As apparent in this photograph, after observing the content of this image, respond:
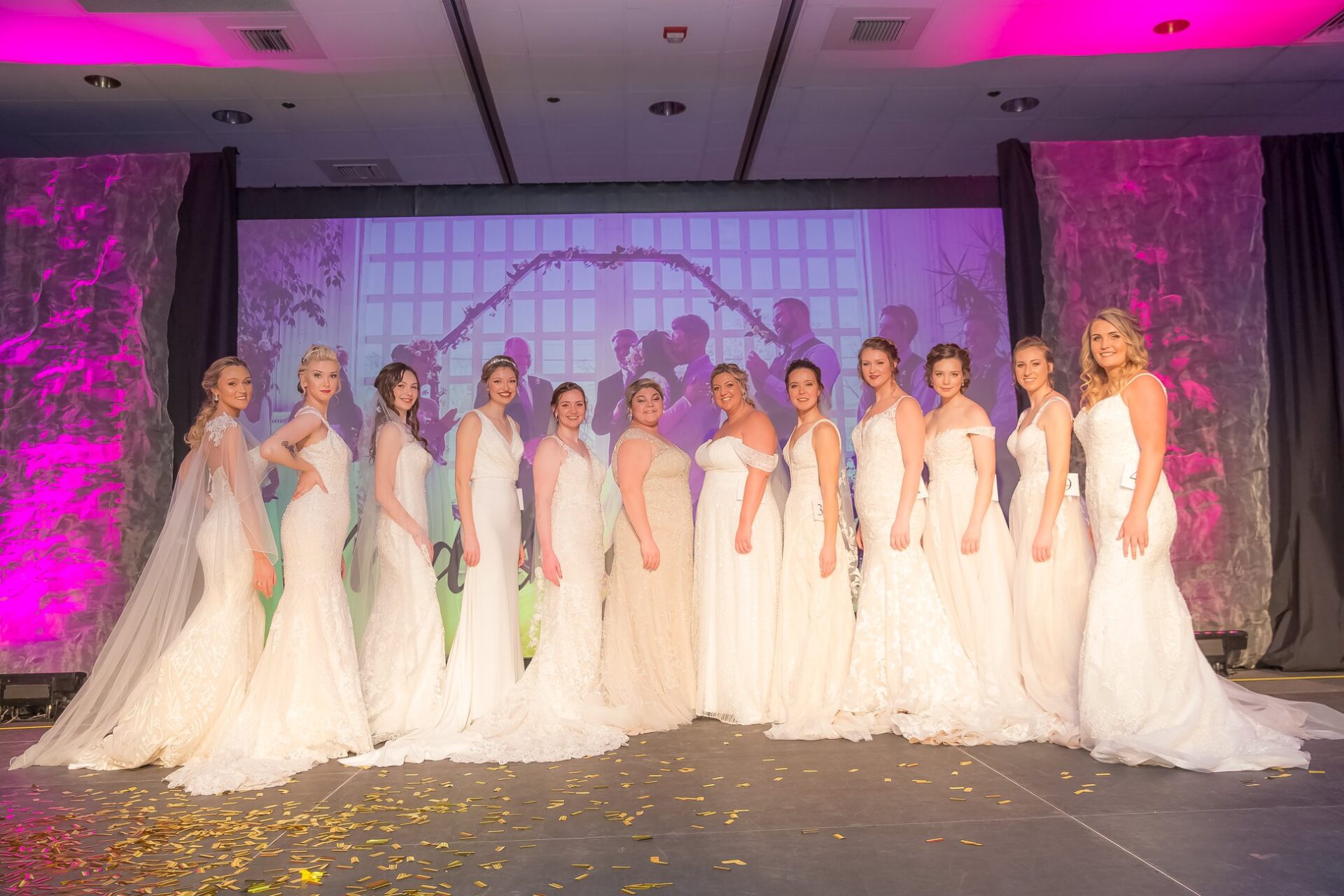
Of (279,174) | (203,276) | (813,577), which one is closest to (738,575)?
(813,577)

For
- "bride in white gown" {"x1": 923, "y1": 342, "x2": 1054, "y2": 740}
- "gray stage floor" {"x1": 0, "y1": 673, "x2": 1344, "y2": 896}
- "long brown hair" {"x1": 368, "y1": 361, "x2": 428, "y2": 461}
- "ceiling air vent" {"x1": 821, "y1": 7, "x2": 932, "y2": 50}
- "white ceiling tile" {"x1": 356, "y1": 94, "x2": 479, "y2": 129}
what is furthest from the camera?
"white ceiling tile" {"x1": 356, "y1": 94, "x2": 479, "y2": 129}

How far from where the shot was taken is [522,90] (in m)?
5.98

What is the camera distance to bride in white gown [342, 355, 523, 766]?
177 inches

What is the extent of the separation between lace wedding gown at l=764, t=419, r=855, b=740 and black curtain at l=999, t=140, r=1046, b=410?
2.82 meters

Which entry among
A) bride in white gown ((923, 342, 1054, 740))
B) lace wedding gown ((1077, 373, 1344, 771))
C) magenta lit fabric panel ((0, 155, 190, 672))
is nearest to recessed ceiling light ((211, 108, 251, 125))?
magenta lit fabric panel ((0, 155, 190, 672))

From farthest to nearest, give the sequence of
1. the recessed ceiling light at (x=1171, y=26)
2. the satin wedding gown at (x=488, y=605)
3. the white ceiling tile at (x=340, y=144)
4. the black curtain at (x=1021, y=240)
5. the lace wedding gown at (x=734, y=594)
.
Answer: the black curtain at (x=1021, y=240) < the white ceiling tile at (x=340, y=144) < the recessed ceiling light at (x=1171, y=26) < the lace wedding gown at (x=734, y=594) < the satin wedding gown at (x=488, y=605)

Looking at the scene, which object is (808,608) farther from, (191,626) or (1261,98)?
(1261,98)

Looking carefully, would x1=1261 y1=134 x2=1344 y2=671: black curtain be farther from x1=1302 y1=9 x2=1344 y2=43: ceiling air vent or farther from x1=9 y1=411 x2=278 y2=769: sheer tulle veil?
x1=9 y1=411 x2=278 y2=769: sheer tulle veil

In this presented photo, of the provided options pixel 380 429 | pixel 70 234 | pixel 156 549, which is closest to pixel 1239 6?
pixel 380 429

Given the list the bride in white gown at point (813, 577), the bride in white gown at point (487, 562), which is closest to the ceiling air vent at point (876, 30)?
the bride in white gown at point (813, 577)

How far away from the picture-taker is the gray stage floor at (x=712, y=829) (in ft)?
7.81

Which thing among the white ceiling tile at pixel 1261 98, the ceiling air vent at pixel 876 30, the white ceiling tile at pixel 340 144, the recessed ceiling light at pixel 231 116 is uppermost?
the white ceiling tile at pixel 1261 98

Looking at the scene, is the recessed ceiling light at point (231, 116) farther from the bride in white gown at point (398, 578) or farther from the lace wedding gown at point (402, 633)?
the lace wedding gown at point (402, 633)

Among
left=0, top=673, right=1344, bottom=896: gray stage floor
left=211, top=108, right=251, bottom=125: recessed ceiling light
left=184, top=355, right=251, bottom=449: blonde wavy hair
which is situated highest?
left=211, top=108, right=251, bottom=125: recessed ceiling light
